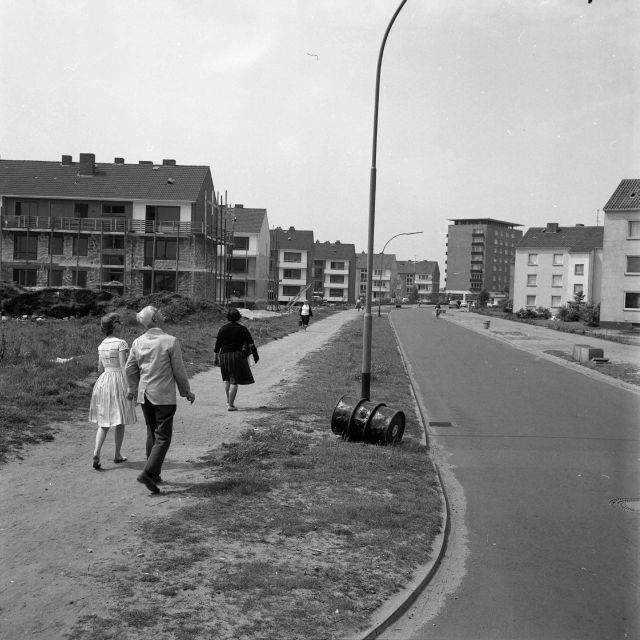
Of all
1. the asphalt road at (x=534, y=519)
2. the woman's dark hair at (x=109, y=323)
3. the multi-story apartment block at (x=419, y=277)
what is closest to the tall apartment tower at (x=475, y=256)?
the multi-story apartment block at (x=419, y=277)

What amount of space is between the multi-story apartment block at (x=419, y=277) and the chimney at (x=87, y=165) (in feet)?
377

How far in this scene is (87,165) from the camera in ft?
188

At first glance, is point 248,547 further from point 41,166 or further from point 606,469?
point 41,166

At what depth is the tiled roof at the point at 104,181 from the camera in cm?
5497

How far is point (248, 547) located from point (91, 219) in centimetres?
5226

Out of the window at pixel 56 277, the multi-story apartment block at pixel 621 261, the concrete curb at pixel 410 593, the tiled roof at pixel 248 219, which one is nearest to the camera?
the concrete curb at pixel 410 593

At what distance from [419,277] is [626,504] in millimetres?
163476

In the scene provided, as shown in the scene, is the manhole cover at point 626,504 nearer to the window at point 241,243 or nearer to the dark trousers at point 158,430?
the dark trousers at point 158,430

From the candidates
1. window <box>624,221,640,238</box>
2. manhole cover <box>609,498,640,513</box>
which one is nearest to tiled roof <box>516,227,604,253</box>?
window <box>624,221,640,238</box>

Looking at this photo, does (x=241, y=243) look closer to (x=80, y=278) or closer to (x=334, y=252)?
(x=80, y=278)

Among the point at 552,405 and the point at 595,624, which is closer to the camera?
the point at 595,624

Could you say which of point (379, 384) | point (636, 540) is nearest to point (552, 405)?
point (379, 384)

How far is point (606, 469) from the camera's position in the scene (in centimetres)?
890

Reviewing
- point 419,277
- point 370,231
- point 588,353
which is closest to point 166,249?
point 588,353
